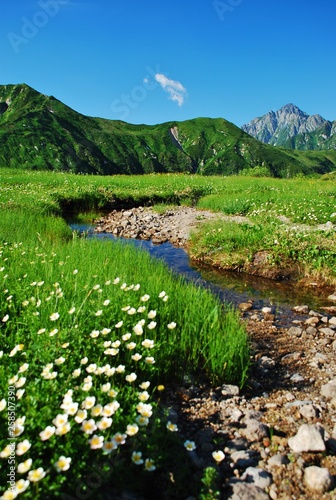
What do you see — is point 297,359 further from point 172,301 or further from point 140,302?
point 140,302

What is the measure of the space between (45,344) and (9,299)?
1646mm

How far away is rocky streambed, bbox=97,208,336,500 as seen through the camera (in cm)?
335

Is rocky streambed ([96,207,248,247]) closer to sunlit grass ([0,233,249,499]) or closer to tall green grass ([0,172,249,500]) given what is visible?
tall green grass ([0,172,249,500])

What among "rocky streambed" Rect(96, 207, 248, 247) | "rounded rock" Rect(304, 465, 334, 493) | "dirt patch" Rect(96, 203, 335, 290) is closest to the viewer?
"rounded rock" Rect(304, 465, 334, 493)

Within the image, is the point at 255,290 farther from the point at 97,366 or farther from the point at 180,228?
the point at 180,228

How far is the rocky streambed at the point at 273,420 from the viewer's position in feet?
Result: 11.0

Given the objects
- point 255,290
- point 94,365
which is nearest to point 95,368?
point 94,365

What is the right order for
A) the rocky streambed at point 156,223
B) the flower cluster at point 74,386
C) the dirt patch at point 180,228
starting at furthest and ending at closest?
the rocky streambed at point 156,223
the dirt patch at point 180,228
the flower cluster at point 74,386

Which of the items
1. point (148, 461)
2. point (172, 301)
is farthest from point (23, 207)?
point (148, 461)

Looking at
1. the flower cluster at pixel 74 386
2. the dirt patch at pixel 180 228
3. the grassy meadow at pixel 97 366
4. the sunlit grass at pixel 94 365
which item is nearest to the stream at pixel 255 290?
the dirt patch at pixel 180 228

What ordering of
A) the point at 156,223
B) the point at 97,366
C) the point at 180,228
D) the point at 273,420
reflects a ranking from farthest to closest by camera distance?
the point at 156,223 < the point at 180,228 < the point at 273,420 < the point at 97,366

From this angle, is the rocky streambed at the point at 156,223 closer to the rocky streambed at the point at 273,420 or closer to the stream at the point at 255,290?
the stream at the point at 255,290

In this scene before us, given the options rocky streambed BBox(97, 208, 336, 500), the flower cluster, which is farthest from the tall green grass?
rocky streambed BBox(97, 208, 336, 500)

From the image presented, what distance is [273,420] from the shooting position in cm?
432
